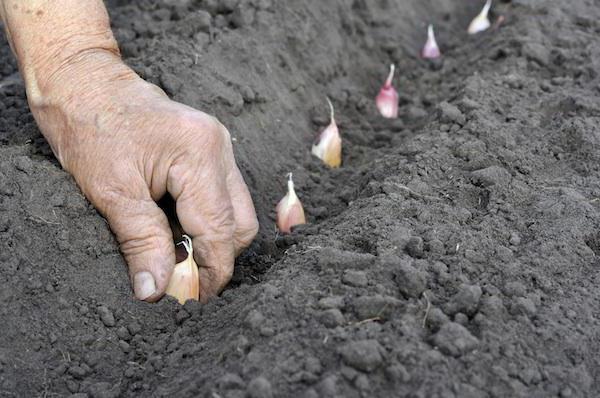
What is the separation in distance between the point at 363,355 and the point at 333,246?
1.78ft

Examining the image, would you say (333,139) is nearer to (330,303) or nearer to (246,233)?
(246,233)

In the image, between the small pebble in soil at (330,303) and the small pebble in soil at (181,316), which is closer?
the small pebble in soil at (330,303)

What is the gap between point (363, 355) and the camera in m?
1.75

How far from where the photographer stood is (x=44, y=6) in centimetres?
246

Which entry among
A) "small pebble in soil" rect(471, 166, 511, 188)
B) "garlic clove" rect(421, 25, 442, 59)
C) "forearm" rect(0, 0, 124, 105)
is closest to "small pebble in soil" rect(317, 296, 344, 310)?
"small pebble in soil" rect(471, 166, 511, 188)

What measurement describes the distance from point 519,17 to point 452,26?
52 cm

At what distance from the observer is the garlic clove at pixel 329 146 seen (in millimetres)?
3135

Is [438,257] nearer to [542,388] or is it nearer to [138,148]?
[542,388]

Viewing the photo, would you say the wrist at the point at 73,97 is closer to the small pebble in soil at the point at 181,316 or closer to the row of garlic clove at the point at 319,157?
the row of garlic clove at the point at 319,157

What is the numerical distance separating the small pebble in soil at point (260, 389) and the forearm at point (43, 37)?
1233mm

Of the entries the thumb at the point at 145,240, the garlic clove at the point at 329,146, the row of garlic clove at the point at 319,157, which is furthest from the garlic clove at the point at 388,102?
the thumb at the point at 145,240

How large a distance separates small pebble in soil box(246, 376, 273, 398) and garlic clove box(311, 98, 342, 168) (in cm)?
153

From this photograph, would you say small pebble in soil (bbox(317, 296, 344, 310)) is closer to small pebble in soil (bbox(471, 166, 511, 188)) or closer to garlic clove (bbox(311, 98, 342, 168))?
small pebble in soil (bbox(471, 166, 511, 188))

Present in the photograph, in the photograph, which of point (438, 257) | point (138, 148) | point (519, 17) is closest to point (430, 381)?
point (438, 257)
